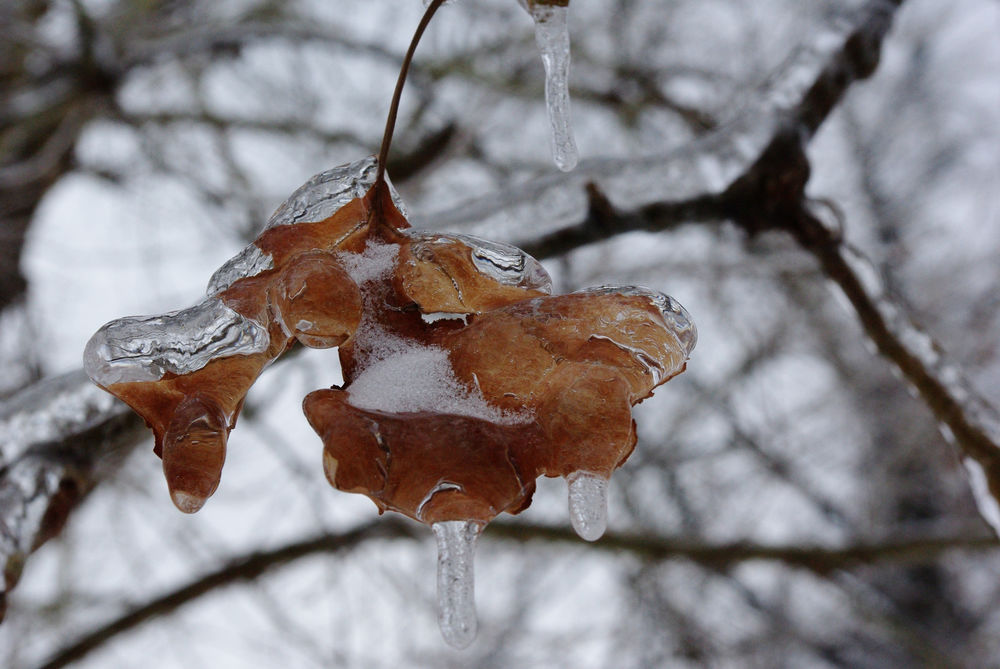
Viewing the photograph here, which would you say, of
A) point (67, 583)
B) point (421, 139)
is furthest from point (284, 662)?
point (421, 139)

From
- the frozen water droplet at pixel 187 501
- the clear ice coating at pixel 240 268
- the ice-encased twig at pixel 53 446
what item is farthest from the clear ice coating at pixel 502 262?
the ice-encased twig at pixel 53 446

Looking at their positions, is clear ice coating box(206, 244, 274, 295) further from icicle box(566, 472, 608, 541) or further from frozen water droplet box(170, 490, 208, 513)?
icicle box(566, 472, 608, 541)

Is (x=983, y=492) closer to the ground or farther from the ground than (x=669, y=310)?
closer to the ground

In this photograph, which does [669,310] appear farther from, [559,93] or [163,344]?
[163,344]

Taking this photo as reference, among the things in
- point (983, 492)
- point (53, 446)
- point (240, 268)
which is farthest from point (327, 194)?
point (983, 492)

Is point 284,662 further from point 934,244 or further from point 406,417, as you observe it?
point 934,244
